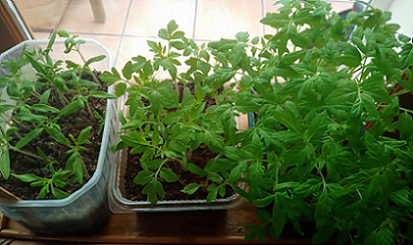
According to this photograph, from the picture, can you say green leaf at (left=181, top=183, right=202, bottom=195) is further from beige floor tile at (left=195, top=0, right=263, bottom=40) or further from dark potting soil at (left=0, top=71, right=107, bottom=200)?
beige floor tile at (left=195, top=0, right=263, bottom=40)

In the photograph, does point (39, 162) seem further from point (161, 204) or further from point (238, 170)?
point (238, 170)

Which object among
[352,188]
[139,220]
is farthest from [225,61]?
[139,220]

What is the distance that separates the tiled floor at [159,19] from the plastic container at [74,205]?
0.11 meters

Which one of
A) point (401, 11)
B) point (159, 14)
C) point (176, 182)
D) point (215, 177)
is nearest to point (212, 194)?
point (215, 177)

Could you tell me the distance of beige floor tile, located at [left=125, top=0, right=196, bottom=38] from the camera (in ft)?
3.14

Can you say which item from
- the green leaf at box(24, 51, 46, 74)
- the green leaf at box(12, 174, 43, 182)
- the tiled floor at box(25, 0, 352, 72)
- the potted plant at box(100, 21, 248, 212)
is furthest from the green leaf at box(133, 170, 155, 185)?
the tiled floor at box(25, 0, 352, 72)

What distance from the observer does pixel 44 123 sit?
0.77 meters

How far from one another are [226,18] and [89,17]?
1.42 feet

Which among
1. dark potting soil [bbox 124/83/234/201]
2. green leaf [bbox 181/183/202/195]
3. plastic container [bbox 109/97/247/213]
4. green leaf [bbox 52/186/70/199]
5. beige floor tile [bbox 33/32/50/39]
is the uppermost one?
beige floor tile [bbox 33/32/50/39]

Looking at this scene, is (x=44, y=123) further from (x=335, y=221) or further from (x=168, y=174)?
(x=335, y=221)

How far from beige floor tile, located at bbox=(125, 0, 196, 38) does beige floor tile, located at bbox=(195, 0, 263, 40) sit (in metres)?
0.03

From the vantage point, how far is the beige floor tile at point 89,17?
0.92m

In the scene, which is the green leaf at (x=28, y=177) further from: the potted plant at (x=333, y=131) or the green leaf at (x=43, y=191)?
the potted plant at (x=333, y=131)

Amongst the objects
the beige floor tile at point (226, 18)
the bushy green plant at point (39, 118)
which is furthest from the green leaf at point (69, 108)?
the beige floor tile at point (226, 18)
